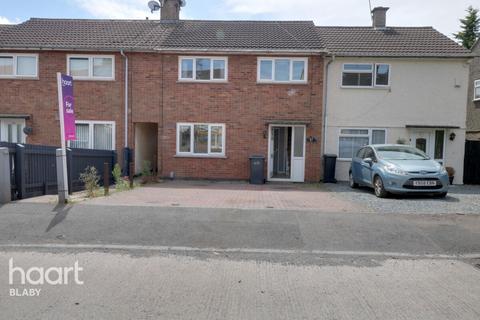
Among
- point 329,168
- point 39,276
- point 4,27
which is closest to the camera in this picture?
point 39,276

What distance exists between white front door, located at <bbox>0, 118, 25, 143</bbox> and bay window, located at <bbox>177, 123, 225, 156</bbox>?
6.45 meters

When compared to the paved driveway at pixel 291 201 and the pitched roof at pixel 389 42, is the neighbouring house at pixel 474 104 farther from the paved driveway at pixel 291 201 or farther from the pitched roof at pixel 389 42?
the paved driveway at pixel 291 201

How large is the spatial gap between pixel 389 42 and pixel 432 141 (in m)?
4.53

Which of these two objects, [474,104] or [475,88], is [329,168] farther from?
[475,88]

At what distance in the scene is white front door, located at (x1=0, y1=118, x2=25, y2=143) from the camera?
635 inches

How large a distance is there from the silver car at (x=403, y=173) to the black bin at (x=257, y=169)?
13.0 ft

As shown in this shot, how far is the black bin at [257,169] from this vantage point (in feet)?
48.4

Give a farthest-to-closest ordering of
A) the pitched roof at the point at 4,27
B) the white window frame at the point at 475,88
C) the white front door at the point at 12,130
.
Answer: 1. the white window frame at the point at 475,88
2. the pitched roof at the point at 4,27
3. the white front door at the point at 12,130

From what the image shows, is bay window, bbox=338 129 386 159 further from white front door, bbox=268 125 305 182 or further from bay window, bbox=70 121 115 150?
bay window, bbox=70 121 115 150

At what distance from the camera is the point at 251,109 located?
51.5ft

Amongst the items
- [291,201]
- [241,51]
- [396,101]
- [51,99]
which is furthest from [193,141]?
[396,101]

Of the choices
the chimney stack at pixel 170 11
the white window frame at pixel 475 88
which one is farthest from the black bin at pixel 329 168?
the white window frame at pixel 475 88

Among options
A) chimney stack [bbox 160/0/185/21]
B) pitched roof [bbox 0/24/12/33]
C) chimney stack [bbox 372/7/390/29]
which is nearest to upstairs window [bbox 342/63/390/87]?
chimney stack [bbox 372/7/390/29]

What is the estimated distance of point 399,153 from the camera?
1196cm
